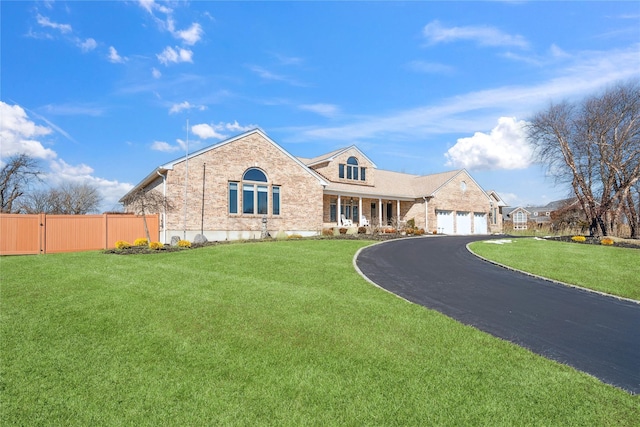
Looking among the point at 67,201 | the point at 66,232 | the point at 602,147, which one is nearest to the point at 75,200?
the point at 67,201

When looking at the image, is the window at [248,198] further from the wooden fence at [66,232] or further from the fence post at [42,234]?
the fence post at [42,234]

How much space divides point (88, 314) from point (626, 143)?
3120 cm

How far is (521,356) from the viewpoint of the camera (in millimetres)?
4879

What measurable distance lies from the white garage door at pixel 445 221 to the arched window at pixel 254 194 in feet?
52.5

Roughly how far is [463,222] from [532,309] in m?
26.8

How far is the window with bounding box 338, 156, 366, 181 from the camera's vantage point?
92.5 ft

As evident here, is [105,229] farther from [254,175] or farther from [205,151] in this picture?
[254,175]

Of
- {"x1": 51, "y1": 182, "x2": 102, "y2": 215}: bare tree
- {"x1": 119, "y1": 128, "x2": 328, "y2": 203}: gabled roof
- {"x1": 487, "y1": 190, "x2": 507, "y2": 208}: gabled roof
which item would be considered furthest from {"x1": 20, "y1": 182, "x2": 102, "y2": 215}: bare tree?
{"x1": 487, "y1": 190, "x2": 507, "y2": 208}: gabled roof

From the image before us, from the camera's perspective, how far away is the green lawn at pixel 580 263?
9.95 meters

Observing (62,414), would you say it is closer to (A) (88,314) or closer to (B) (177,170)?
(A) (88,314)

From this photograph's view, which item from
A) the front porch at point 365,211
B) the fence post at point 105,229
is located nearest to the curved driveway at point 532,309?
the fence post at point 105,229

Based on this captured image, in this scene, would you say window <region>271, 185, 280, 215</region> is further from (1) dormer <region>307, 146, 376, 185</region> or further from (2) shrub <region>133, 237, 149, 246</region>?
(2) shrub <region>133, 237, 149, 246</region>

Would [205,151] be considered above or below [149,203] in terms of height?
above

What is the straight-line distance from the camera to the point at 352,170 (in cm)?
2875
